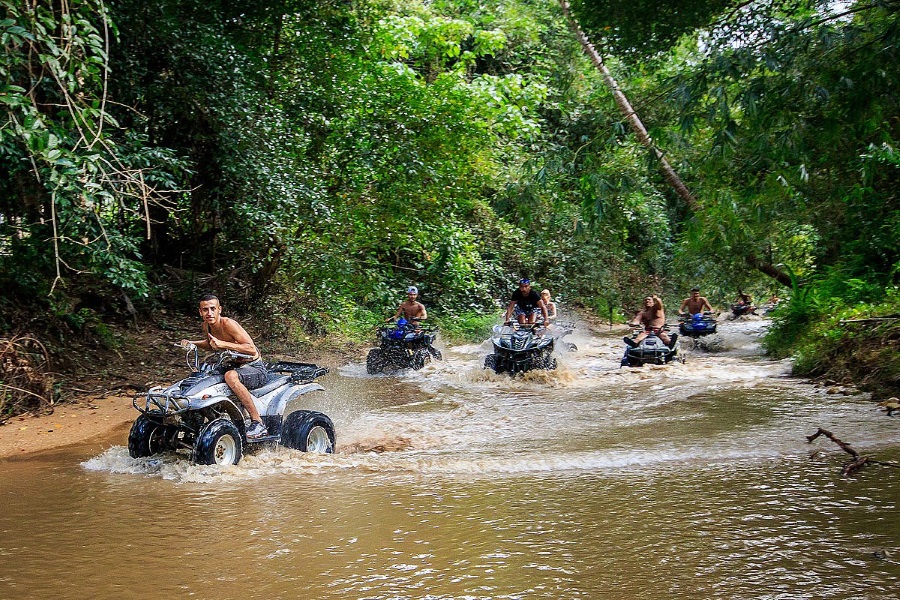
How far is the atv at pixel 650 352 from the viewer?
14125mm

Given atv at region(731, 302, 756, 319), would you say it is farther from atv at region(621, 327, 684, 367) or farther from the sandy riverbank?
the sandy riverbank

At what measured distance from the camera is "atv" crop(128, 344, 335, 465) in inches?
264

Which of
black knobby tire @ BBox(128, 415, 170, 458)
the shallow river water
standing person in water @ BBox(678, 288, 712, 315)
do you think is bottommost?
the shallow river water

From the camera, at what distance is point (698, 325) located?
717 inches

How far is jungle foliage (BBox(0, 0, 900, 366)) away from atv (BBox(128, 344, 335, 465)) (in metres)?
2.08

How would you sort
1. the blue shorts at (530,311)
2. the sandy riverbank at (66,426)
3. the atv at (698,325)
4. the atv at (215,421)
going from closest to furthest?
the atv at (215,421), the sandy riverbank at (66,426), the blue shorts at (530,311), the atv at (698,325)

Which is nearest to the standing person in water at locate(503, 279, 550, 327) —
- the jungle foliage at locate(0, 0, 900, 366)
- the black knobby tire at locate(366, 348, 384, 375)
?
the jungle foliage at locate(0, 0, 900, 366)

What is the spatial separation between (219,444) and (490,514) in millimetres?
2717

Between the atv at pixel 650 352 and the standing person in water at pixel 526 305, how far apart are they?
1.86 metres

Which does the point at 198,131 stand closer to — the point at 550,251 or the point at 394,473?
the point at 394,473

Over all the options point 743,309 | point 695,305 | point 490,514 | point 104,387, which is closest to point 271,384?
point 490,514

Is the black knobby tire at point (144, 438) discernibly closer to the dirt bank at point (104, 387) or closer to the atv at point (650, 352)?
the dirt bank at point (104, 387)

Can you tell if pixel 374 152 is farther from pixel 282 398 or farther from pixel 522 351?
pixel 282 398

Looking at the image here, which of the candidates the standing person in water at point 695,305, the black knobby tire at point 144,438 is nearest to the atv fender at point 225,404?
the black knobby tire at point 144,438
